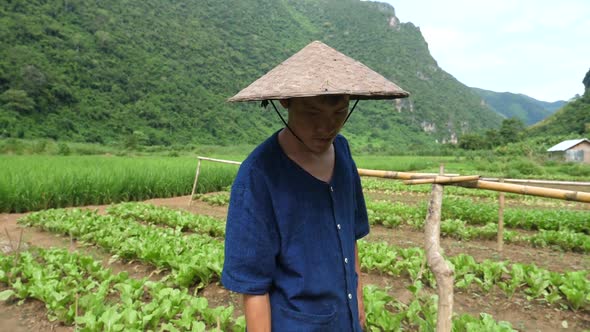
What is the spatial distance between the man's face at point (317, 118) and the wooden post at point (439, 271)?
114 centimetres

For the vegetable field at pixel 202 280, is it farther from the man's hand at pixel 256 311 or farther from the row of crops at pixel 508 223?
the man's hand at pixel 256 311

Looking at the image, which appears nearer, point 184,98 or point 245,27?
point 184,98

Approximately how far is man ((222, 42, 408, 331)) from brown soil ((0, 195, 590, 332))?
7.52ft

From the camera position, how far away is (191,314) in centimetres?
282

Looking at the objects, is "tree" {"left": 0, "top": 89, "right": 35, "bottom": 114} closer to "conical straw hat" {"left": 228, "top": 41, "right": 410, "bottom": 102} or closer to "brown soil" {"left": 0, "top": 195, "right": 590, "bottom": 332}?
"brown soil" {"left": 0, "top": 195, "right": 590, "bottom": 332}

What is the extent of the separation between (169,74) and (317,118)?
56590mm

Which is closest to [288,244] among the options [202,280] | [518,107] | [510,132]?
[202,280]

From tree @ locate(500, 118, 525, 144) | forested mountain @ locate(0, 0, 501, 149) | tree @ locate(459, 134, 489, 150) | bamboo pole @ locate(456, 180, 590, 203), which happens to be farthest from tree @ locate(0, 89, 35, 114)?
tree @ locate(500, 118, 525, 144)

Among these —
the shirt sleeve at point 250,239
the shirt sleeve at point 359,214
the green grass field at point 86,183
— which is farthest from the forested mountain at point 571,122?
the shirt sleeve at point 250,239

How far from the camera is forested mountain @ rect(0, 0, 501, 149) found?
34219 mm

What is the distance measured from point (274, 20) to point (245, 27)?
1848cm

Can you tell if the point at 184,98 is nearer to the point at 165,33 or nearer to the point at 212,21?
the point at 165,33

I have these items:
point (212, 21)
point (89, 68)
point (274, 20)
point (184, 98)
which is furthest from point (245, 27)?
point (89, 68)

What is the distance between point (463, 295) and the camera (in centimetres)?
376
